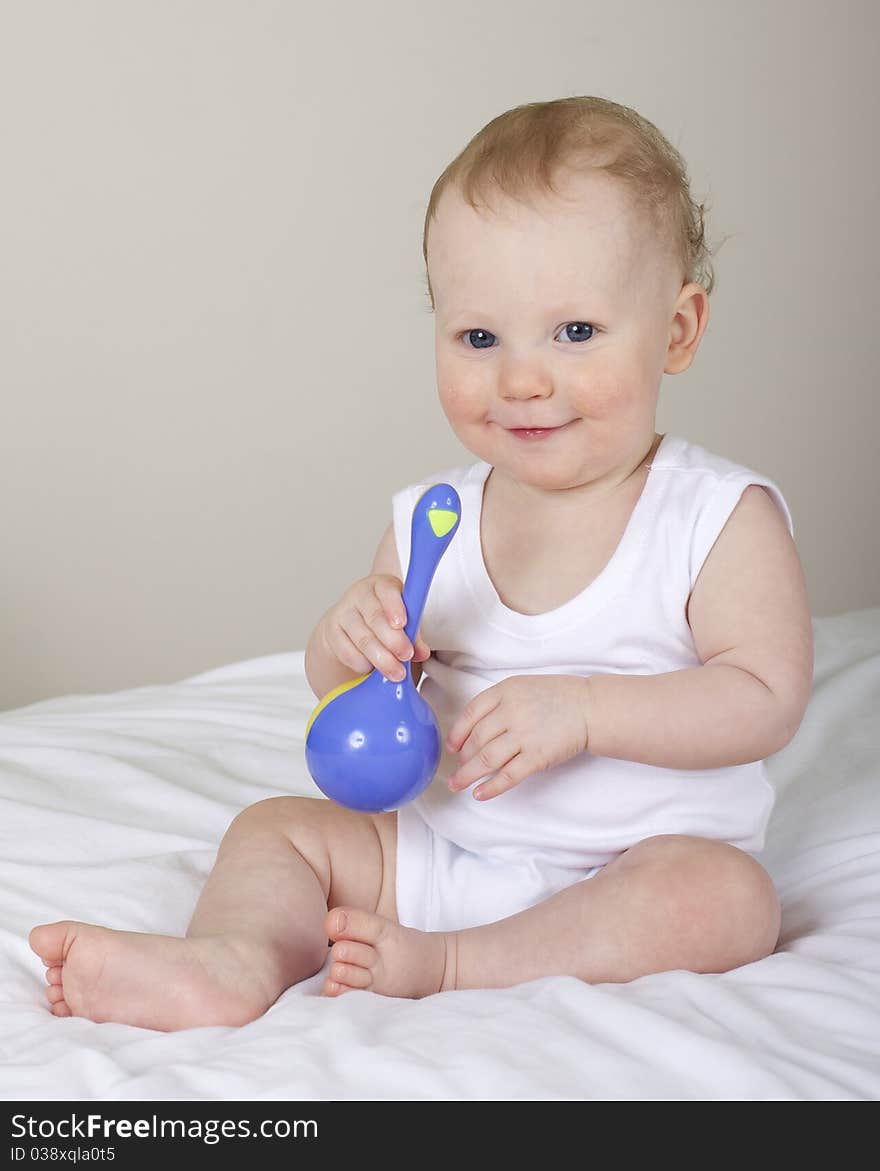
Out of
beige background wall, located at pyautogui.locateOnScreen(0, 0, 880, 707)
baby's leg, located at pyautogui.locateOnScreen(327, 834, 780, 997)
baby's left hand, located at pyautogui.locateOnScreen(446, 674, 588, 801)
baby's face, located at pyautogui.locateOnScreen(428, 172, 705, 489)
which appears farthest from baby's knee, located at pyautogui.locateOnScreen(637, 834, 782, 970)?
beige background wall, located at pyautogui.locateOnScreen(0, 0, 880, 707)

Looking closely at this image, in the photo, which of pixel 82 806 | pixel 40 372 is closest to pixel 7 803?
pixel 82 806

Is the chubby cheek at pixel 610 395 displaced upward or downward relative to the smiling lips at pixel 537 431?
upward

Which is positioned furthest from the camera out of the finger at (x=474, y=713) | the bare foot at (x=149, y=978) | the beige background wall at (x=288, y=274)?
the beige background wall at (x=288, y=274)

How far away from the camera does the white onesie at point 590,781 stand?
3.71 feet

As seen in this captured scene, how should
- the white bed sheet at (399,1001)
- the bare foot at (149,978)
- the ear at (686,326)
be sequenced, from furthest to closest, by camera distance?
1. the ear at (686,326)
2. the bare foot at (149,978)
3. the white bed sheet at (399,1001)

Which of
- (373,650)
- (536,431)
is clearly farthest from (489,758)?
(536,431)

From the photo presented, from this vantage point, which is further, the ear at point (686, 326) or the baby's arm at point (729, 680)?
the ear at point (686, 326)

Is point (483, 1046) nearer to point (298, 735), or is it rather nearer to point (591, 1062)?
point (591, 1062)

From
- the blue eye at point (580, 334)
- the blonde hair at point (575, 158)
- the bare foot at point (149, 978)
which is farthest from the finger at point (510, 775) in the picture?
the blonde hair at point (575, 158)

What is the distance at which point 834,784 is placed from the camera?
1.42 m

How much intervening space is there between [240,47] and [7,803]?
1.67m

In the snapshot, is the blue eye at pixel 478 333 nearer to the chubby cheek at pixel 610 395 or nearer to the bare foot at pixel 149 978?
the chubby cheek at pixel 610 395
